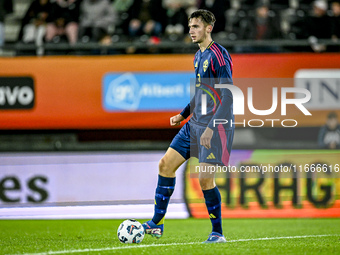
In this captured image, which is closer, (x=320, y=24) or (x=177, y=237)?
(x=177, y=237)

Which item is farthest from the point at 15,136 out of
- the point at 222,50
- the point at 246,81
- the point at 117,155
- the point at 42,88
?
the point at 222,50

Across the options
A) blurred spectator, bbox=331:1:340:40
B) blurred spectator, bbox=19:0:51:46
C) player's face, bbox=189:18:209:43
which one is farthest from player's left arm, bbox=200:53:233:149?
blurred spectator, bbox=19:0:51:46

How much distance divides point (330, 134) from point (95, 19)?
5177mm

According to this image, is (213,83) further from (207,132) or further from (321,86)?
(321,86)

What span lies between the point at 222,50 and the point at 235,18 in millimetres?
6832

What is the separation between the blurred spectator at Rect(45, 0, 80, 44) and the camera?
495 inches

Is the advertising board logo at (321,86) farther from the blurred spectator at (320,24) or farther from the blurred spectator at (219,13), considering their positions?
the blurred spectator at (219,13)

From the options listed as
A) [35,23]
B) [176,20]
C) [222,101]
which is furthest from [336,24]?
[222,101]

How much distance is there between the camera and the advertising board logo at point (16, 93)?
11.7 metres

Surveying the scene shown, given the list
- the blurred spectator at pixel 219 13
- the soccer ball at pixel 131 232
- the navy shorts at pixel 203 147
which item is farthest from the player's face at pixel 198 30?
the blurred spectator at pixel 219 13

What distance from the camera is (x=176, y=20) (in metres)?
12.3

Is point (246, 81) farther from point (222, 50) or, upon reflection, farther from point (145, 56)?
point (222, 50)

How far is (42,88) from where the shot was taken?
1169 cm

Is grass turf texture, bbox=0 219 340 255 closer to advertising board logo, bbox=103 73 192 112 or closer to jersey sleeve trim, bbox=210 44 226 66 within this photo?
jersey sleeve trim, bbox=210 44 226 66
